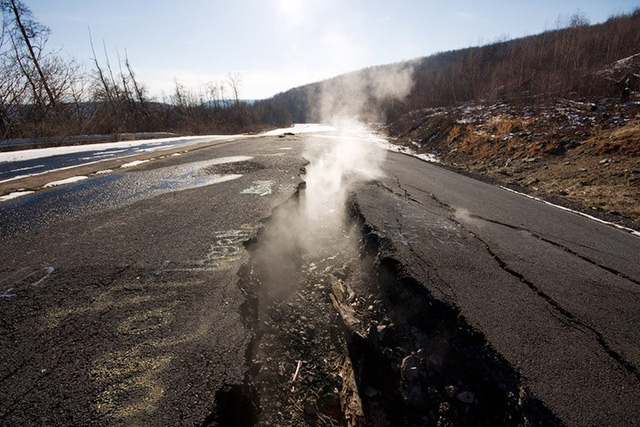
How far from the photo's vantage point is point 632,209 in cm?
539

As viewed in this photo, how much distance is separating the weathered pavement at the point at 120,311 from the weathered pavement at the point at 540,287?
147 cm

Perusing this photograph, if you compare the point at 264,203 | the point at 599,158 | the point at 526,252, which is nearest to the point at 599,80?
the point at 599,158

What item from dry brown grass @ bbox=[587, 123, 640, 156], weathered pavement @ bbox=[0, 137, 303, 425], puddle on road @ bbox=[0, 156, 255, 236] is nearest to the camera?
weathered pavement @ bbox=[0, 137, 303, 425]

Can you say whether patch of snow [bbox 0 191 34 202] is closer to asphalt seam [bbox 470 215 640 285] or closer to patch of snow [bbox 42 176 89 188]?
patch of snow [bbox 42 176 89 188]

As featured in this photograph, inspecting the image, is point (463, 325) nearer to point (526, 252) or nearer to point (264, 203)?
point (526, 252)

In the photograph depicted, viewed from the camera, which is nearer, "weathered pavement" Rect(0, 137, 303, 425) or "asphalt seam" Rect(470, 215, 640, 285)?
"weathered pavement" Rect(0, 137, 303, 425)

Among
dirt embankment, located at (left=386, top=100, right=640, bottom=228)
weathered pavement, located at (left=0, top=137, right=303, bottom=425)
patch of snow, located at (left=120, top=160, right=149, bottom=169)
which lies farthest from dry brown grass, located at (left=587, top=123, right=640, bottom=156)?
patch of snow, located at (left=120, top=160, right=149, bottom=169)

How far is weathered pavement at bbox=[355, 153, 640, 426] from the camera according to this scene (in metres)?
1.53

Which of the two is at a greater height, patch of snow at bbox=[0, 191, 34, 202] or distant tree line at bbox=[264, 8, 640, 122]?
distant tree line at bbox=[264, 8, 640, 122]

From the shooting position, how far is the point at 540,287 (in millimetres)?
2430

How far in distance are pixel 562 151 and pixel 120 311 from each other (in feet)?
37.4

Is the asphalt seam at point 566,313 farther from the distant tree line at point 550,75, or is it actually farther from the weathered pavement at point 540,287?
the distant tree line at point 550,75

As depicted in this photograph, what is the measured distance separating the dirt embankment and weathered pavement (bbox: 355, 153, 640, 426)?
2.45 meters

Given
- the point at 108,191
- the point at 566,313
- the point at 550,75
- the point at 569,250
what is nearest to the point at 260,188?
the point at 108,191
